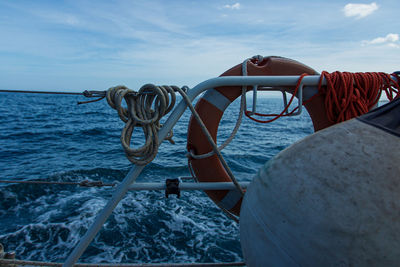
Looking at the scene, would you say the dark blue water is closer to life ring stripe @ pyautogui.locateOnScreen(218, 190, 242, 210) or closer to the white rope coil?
life ring stripe @ pyautogui.locateOnScreen(218, 190, 242, 210)

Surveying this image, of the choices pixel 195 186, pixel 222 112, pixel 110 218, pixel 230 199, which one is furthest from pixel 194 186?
pixel 110 218

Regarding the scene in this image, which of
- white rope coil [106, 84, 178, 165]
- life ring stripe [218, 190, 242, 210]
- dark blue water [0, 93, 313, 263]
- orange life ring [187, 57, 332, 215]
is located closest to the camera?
white rope coil [106, 84, 178, 165]

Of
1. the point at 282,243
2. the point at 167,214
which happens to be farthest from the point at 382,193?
the point at 167,214

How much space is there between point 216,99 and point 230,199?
69cm

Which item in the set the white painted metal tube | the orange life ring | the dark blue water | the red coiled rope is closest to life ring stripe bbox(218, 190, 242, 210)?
the orange life ring

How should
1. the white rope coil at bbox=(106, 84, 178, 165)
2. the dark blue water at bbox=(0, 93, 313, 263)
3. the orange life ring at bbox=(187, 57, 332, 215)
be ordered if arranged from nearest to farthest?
1. the white rope coil at bbox=(106, 84, 178, 165)
2. the orange life ring at bbox=(187, 57, 332, 215)
3. the dark blue water at bbox=(0, 93, 313, 263)

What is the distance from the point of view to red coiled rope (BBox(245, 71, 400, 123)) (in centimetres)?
149

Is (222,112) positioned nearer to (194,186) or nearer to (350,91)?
(194,186)

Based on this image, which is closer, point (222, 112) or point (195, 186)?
point (195, 186)

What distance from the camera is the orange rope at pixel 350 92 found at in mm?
1490

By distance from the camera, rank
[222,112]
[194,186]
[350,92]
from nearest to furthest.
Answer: [350,92]
[194,186]
[222,112]

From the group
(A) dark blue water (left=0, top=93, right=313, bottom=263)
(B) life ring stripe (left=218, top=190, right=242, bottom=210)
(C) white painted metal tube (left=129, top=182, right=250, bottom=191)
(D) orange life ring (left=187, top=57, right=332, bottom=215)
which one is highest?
(D) orange life ring (left=187, top=57, right=332, bottom=215)

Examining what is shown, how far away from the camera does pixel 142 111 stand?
5.06 feet

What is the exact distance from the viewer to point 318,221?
0.75m
